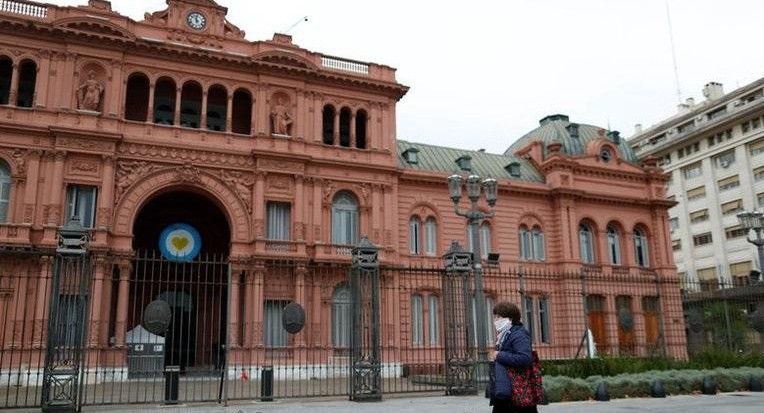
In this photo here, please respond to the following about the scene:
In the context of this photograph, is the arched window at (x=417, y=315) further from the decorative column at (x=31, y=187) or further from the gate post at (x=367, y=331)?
the decorative column at (x=31, y=187)

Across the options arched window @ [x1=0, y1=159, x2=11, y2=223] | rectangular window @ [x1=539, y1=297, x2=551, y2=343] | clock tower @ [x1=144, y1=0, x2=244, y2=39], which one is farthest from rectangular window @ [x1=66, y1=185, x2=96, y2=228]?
rectangular window @ [x1=539, y1=297, x2=551, y2=343]

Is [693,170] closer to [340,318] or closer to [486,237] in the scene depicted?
[486,237]

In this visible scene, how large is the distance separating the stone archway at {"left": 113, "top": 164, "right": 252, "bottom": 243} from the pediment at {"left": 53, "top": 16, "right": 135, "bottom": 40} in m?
5.81

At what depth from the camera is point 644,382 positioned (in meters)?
15.8

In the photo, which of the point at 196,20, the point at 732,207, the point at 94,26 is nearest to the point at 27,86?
the point at 94,26

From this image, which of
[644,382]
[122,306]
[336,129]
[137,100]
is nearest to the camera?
[644,382]

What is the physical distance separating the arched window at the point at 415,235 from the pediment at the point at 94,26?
1517 cm

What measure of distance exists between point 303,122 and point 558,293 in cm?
1603

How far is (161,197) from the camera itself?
95.5 ft

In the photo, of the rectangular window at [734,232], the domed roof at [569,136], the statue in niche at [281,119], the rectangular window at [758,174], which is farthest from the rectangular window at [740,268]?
the statue in niche at [281,119]

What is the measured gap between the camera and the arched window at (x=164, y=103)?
28.8 meters

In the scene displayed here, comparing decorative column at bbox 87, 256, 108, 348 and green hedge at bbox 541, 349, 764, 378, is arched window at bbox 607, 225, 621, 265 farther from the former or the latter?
decorative column at bbox 87, 256, 108, 348

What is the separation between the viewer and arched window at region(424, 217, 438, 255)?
3225 centimetres

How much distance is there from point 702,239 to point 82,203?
181 feet
